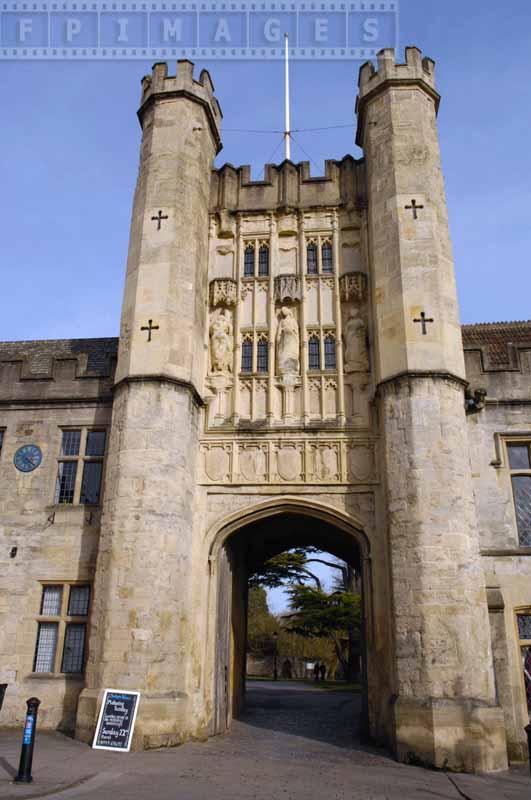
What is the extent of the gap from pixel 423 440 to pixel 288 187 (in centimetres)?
759

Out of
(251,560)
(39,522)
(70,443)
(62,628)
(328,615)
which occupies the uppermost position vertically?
(70,443)

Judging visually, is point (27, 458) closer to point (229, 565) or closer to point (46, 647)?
point (46, 647)

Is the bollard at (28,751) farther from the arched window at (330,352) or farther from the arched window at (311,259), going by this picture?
the arched window at (311,259)

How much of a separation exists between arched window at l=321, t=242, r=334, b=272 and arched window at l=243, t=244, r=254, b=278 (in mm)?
1679

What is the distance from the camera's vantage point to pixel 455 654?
426 inches

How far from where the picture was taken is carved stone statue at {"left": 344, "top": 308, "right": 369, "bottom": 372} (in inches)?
568

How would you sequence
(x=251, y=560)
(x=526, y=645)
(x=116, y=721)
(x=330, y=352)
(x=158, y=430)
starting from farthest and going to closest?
(x=251, y=560), (x=330, y=352), (x=158, y=430), (x=526, y=645), (x=116, y=721)

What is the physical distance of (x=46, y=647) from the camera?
13.2 meters

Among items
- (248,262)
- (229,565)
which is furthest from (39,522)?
(248,262)

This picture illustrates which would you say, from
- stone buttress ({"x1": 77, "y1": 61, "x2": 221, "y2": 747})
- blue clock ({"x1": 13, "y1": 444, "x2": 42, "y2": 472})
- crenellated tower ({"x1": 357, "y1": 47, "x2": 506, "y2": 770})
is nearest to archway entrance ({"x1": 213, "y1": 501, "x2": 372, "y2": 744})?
stone buttress ({"x1": 77, "y1": 61, "x2": 221, "y2": 747})

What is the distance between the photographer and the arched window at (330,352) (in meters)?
14.7

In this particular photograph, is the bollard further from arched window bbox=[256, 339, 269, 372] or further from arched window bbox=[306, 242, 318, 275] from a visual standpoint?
arched window bbox=[306, 242, 318, 275]

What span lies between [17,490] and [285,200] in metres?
9.09

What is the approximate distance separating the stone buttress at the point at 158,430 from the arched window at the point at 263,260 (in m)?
1.29
